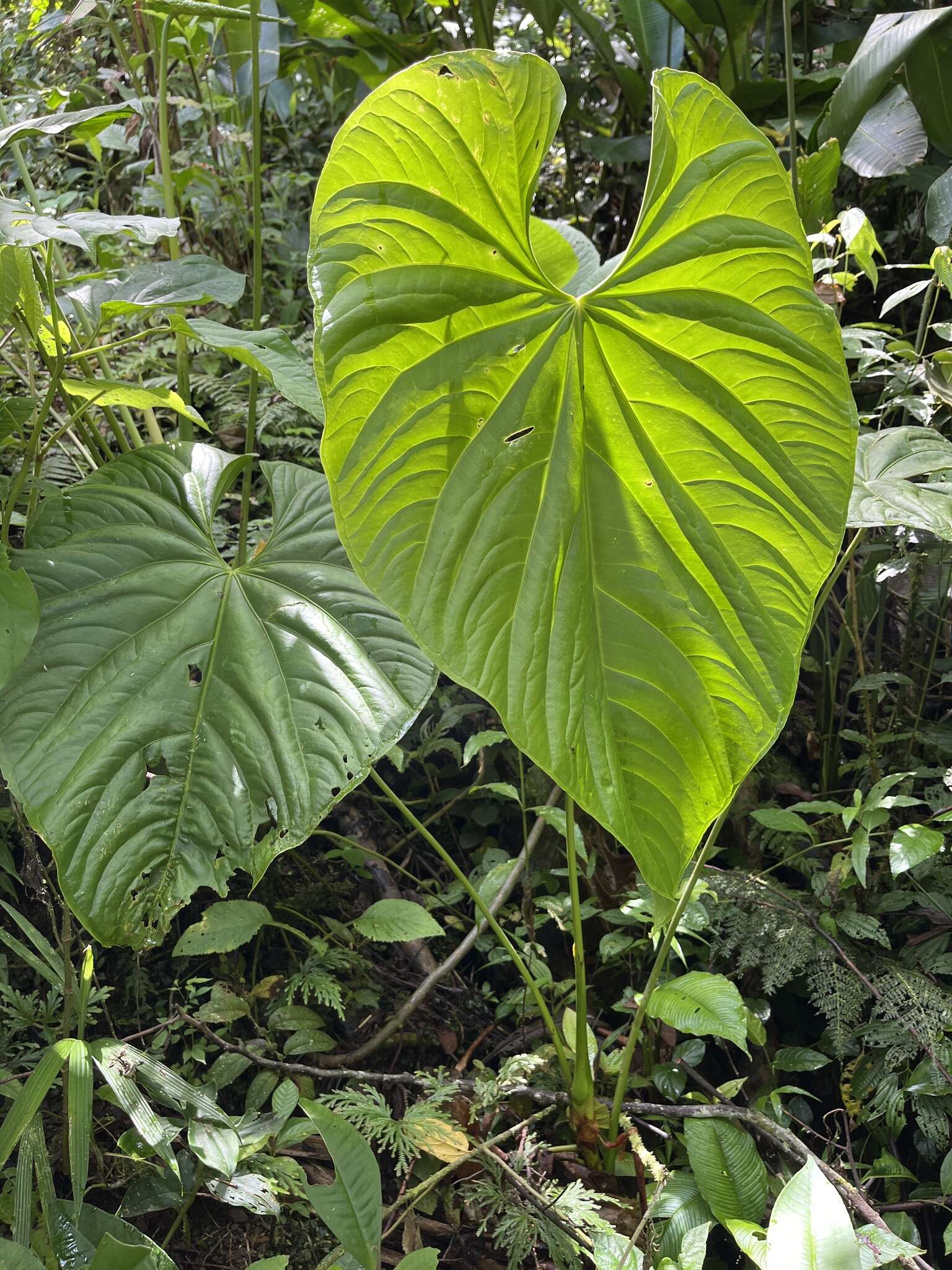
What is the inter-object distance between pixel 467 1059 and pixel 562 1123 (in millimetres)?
163

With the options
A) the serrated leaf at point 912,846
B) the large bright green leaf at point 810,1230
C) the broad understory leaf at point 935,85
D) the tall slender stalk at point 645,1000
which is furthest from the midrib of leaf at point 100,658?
the broad understory leaf at point 935,85

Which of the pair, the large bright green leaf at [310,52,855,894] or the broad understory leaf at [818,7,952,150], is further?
the broad understory leaf at [818,7,952,150]

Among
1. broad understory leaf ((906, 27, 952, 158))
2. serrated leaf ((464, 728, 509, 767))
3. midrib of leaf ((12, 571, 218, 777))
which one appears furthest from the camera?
broad understory leaf ((906, 27, 952, 158))

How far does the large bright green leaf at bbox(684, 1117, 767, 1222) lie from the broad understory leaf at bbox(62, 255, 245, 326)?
0.96 m

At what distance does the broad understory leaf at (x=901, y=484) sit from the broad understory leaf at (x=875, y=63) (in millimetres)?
762

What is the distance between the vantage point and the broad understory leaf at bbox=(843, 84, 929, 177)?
158cm

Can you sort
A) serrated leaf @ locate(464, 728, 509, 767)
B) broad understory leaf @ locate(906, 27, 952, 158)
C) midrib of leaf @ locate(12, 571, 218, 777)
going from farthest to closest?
broad understory leaf @ locate(906, 27, 952, 158), serrated leaf @ locate(464, 728, 509, 767), midrib of leaf @ locate(12, 571, 218, 777)

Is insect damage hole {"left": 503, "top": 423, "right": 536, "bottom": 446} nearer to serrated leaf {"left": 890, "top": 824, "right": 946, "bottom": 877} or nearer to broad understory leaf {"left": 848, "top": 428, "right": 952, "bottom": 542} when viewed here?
broad understory leaf {"left": 848, "top": 428, "right": 952, "bottom": 542}

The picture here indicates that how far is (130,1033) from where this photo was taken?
1.16 meters

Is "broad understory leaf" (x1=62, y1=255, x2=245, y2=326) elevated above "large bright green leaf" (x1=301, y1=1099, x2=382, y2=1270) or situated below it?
above

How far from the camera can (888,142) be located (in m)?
1.60

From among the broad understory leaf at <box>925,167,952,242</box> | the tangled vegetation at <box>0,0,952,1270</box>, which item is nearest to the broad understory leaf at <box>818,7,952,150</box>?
the tangled vegetation at <box>0,0,952,1270</box>

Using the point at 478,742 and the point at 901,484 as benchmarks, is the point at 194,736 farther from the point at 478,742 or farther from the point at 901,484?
the point at 901,484

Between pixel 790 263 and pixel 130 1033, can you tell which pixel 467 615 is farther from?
pixel 130 1033
